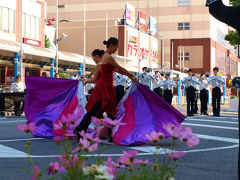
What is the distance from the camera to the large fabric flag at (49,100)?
9.72 m

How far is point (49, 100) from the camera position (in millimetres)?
9953

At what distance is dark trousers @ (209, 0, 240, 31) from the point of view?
3.15 metres

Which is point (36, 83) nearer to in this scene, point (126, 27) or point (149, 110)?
point (149, 110)

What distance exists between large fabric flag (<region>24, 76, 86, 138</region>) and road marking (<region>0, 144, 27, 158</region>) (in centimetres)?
188

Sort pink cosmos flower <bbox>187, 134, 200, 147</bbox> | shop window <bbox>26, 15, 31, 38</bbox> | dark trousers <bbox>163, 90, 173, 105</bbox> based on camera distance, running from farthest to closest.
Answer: shop window <bbox>26, 15, 31, 38</bbox> < dark trousers <bbox>163, 90, 173, 105</bbox> < pink cosmos flower <bbox>187, 134, 200, 147</bbox>

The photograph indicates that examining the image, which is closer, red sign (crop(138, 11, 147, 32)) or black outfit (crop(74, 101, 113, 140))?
black outfit (crop(74, 101, 113, 140))

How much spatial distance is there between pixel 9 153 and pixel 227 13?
15.9 ft

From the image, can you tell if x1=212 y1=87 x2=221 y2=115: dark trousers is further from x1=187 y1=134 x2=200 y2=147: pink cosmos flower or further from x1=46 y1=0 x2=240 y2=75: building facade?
x1=46 y1=0 x2=240 y2=75: building facade

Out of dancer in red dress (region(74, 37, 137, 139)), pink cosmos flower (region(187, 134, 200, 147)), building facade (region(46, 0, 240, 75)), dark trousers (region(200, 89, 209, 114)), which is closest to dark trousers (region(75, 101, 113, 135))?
dancer in red dress (region(74, 37, 137, 139))

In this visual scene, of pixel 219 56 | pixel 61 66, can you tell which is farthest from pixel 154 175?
pixel 219 56

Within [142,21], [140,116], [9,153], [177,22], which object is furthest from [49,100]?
[177,22]

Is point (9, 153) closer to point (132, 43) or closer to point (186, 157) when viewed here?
point (186, 157)

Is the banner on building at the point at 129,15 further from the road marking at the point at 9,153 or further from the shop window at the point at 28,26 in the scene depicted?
the road marking at the point at 9,153

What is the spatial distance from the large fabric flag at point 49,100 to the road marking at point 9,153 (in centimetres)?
188
